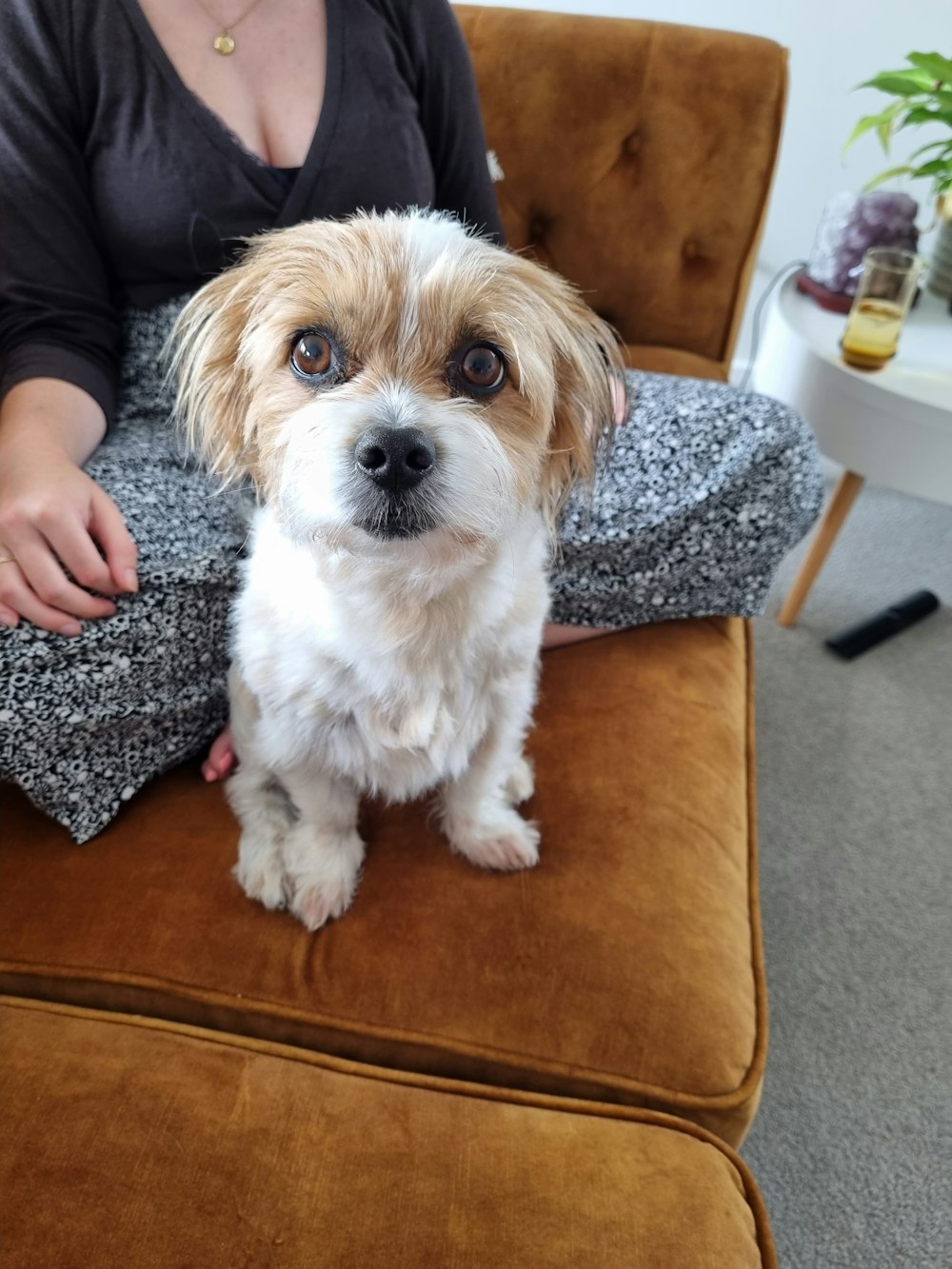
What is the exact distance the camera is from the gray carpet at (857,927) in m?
1.16

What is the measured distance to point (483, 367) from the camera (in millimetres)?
784

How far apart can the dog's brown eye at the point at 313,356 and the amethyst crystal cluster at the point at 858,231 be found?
1.50m

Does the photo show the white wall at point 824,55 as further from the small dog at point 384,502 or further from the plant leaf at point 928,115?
the small dog at point 384,502

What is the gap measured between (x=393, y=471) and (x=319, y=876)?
0.49 meters

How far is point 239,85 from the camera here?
1080mm

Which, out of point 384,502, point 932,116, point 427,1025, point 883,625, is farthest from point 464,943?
point 932,116

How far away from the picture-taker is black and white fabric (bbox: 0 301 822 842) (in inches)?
34.2

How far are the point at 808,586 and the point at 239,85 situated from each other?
5.12ft

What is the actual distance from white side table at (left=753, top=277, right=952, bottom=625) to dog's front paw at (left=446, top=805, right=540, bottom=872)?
3.40 feet

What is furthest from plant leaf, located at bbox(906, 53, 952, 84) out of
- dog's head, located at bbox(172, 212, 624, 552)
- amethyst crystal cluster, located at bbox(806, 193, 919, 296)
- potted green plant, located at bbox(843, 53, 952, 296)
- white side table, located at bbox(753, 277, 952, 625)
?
dog's head, located at bbox(172, 212, 624, 552)

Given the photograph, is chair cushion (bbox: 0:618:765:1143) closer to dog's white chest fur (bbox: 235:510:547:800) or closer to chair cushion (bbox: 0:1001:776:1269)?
chair cushion (bbox: 0:1001:776:1269)

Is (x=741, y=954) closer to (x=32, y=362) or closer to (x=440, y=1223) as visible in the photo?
(x=440, y=1223)

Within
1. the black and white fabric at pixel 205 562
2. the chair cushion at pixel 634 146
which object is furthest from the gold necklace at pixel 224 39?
the chair cushion at pixel 634 146

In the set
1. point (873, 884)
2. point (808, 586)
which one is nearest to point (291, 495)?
point (873, 884)
